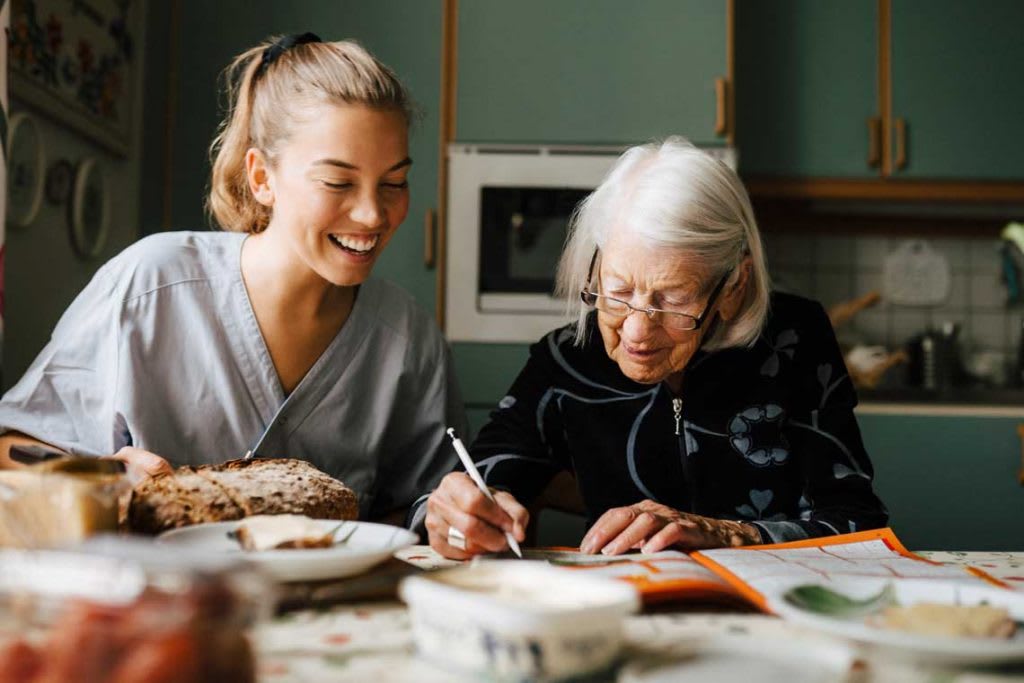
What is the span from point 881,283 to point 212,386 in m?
2.50

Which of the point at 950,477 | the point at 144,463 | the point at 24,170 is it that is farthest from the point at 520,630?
the point at 950,477

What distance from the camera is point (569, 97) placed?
2.70m

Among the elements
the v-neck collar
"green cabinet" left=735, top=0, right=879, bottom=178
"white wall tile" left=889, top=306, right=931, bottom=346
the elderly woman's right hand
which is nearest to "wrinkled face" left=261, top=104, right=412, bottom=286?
the v-neck collar

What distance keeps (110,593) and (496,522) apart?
581mm

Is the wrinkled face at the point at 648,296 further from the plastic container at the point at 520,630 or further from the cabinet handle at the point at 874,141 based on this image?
the cabinet handle at the point at 874,141

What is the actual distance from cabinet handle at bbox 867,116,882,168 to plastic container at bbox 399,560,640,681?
8.50ft

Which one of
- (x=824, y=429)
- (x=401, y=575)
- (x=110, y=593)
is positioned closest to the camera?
(x=110, y=593)

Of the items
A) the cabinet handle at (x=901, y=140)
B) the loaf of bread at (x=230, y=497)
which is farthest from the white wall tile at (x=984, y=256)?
the loaf of bread at (x=230, y=497)

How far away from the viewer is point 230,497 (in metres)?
0.93

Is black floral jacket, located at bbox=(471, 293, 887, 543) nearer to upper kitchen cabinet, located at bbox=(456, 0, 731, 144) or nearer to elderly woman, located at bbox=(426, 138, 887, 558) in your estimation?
elderly woman, located at bbox=(426, 138, 887, 558)

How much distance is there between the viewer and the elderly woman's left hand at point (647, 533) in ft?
3.27

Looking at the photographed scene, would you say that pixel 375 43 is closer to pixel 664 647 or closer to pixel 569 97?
pixel 569 97

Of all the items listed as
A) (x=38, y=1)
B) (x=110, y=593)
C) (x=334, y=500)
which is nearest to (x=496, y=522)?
(x=334, y=500)

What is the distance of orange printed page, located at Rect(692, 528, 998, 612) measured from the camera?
0.78 meters
